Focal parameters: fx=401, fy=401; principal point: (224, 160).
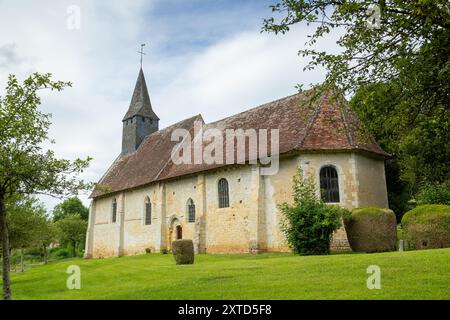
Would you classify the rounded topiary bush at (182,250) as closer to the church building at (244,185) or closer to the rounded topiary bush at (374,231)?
the church building at (244,185)

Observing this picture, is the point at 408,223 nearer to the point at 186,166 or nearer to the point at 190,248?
the point at 190,248

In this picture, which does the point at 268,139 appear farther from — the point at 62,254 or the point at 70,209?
the point at 70,209

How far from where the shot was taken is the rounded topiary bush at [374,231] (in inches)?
680

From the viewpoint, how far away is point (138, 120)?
38.1 m

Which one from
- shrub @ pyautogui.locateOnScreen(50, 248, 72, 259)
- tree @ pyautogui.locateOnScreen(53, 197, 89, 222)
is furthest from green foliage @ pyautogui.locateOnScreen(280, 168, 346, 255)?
tree @ pyautogui.locateOnScreen(53, 197, 89, 222)

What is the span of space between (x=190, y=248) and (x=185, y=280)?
6.22 meters

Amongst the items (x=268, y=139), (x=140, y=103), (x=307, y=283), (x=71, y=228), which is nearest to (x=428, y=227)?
(x=307, y=283)

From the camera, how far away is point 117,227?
32.9 m

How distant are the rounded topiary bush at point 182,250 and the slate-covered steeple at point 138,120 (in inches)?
877

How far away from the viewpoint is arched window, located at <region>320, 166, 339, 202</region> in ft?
69.7

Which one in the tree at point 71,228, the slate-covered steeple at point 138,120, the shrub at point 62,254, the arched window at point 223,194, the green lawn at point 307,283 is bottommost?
the shrub at point 62,254

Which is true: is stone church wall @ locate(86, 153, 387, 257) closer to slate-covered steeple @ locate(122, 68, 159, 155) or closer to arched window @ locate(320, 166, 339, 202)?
arched window @ locate(320, 166, 339, 202)

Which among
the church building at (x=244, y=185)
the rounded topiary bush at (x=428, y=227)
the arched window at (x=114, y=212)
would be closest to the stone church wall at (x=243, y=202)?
the church building at (x=244, y=185)
